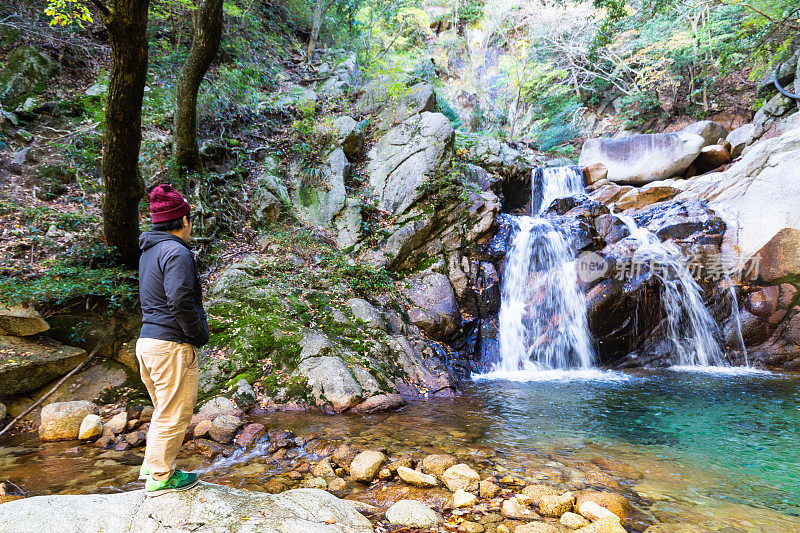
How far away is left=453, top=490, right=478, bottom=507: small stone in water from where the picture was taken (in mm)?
2738

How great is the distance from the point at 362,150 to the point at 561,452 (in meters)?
9.55

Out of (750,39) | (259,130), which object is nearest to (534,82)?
(750,39)

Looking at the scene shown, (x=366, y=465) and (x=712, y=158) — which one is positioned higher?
(x=712, y=158)

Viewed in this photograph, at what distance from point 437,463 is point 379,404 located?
1.76 meters

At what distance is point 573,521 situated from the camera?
251cm

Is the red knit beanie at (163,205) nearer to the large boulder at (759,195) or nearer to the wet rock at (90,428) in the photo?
the wet rock at (90,428)

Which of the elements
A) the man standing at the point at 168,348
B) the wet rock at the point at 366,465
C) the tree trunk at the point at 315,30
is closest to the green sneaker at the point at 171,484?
the man standing at the point at 168,348

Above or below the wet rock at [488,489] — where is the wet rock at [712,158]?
above

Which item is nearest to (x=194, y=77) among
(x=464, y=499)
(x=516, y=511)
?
(x=464, y=499)

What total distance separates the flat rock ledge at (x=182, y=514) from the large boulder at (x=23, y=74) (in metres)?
8.72

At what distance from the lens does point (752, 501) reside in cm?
298

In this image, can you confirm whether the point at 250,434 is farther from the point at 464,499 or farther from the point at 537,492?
the point at 537,492

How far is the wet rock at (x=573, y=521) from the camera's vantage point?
2494 mm

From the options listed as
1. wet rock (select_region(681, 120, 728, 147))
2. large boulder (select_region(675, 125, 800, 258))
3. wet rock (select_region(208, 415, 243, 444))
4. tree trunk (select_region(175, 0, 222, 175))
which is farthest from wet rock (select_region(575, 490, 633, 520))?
wet rock (select_region(681, 120, 728, 147))
